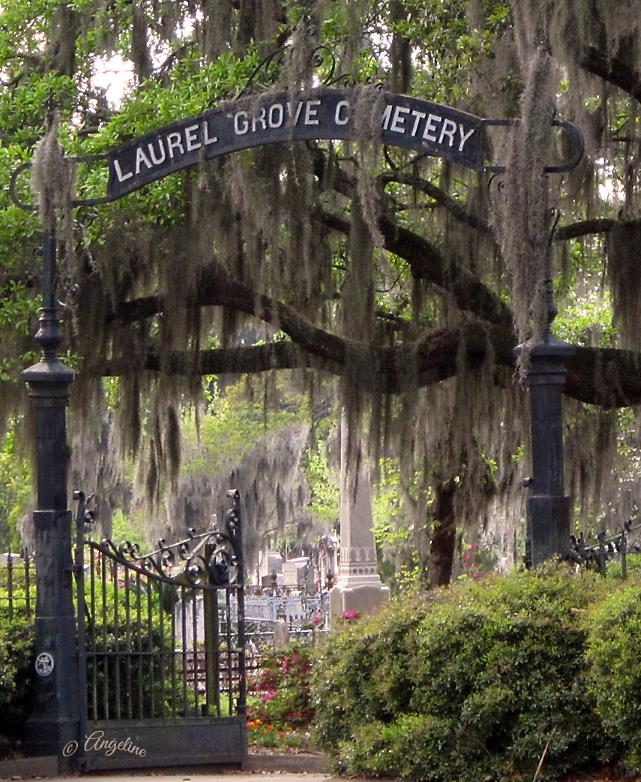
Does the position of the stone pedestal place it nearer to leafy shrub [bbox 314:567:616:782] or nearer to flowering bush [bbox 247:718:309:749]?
flowering bush [bbox 247:718:309:749]

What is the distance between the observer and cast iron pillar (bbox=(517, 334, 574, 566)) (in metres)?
7.94

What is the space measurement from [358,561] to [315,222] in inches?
326

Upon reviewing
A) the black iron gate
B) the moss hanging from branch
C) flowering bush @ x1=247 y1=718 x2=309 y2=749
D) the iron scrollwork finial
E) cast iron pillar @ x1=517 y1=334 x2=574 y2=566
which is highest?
the moss hanging from branch

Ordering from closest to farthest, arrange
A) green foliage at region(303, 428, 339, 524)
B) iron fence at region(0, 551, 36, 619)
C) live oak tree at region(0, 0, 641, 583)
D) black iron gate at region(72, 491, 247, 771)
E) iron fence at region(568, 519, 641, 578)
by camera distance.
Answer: iron fence at region(568, 519, 641, 578) < black iron gate at region(72, 491, 247, 771) < iron fence at region(0, 551, 36, 619) < live oak tree at region(0, 0, 641, 583) < green foliage at region(303, 428, 339, 524)

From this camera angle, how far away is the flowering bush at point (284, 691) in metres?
10.9

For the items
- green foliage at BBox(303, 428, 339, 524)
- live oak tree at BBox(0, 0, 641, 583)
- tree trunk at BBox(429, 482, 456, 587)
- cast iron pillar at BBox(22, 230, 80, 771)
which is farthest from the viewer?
green foliage at BBox(303, 428, 339, 524)

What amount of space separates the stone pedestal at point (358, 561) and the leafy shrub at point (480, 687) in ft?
36.1

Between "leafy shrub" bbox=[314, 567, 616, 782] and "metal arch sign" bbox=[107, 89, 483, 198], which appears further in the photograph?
"metal arch sign" bbox=[107, 89, 483, 198]

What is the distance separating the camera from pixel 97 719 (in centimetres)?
856

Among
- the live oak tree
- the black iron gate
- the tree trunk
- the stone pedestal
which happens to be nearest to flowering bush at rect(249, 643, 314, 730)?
the black iron gate

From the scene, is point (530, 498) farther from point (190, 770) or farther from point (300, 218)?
point (300, 218)

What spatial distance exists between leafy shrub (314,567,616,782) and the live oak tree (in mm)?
3465

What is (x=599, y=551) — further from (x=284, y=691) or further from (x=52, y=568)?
(x=284, y=691)

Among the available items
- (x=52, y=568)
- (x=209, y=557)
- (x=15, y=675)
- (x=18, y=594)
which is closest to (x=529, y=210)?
(x=209, y=557)
